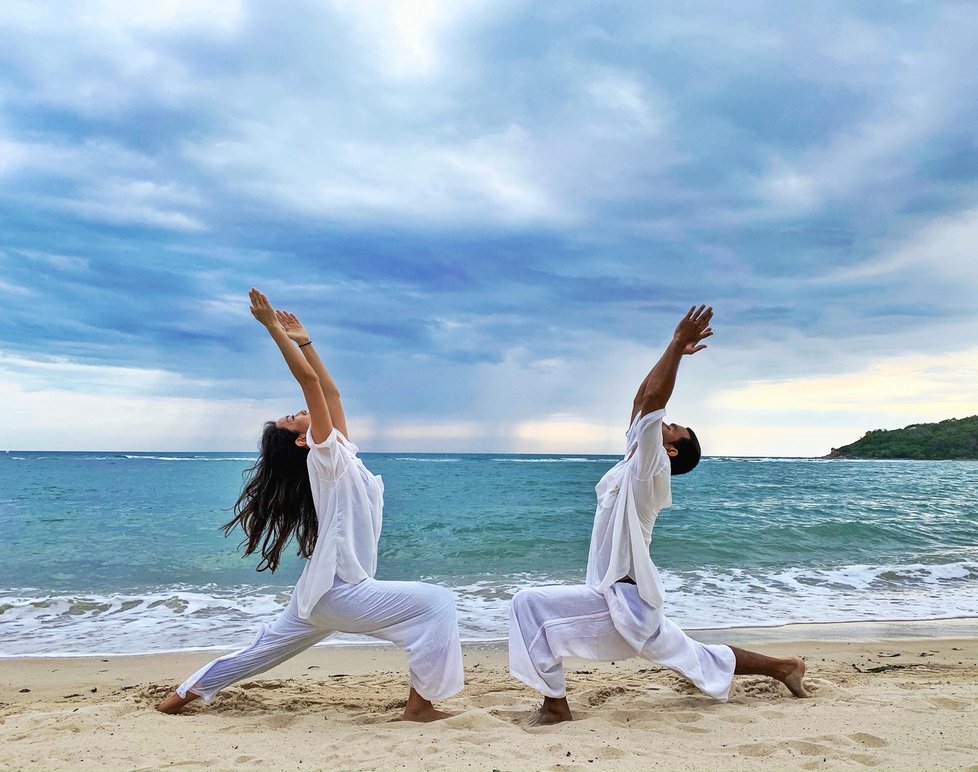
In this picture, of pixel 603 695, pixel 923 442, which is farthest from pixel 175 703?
pixel 923 442

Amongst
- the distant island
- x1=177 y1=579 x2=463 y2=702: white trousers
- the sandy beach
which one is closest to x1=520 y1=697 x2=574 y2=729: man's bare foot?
the sandy beach

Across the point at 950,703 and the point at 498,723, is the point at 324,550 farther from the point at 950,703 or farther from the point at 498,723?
the point at 950,703

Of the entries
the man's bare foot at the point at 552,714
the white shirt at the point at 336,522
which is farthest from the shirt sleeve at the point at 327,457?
the man's bare foot at the point at 552,714

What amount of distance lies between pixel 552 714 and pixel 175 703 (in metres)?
2.26

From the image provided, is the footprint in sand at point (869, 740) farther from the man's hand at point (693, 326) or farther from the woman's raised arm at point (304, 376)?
the woman's raised arm at point (304, 376)

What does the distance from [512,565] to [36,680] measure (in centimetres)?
752

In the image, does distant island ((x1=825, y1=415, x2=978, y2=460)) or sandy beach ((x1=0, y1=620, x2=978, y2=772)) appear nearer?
sandy beach ((x1=0, y1=620, x2=978, y2=772))

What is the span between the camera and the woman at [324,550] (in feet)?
13.7

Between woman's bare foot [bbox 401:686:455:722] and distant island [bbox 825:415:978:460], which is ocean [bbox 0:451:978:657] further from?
distant island [bbox 825:415:978:460]

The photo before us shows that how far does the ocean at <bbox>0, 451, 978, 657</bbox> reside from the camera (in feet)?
27.0

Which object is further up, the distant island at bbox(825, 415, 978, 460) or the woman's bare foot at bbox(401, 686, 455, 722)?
the distant island at bbox(825, 415, 978, 460)

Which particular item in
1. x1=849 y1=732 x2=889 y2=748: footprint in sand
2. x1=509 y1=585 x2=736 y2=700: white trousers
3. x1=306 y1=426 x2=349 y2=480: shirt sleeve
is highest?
x1=306 y1=426 x2=349 y2=480: shirt sleeve

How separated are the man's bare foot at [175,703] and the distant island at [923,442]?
8773 centimetres

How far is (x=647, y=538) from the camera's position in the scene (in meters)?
4.40
